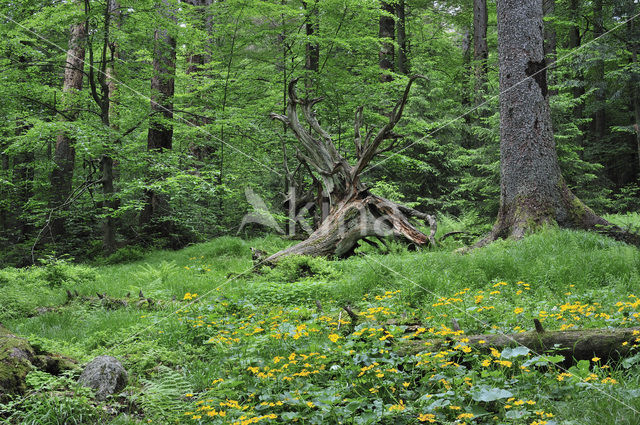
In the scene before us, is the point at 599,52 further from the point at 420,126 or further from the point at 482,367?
the point at 482,367

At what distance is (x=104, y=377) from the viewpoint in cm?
305

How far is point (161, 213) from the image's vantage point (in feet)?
42.6

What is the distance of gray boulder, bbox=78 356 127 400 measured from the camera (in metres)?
2.98

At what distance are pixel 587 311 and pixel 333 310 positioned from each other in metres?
2.28

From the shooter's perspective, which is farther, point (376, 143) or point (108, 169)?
point (108, 169)

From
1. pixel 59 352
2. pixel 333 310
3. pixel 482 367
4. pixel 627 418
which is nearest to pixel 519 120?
pixel 333 310

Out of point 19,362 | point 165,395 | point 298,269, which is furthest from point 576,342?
point 298,269

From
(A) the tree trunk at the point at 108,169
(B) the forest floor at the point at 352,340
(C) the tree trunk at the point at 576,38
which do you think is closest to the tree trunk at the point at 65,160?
(A) the tree trunk at the point at 108,169

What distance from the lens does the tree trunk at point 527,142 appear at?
6.97 meters

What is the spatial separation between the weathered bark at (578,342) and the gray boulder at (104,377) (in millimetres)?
2318

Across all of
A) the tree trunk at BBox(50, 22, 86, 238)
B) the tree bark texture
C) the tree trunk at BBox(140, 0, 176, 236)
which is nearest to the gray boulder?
the tree bark texture

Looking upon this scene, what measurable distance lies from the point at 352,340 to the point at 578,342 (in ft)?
5.28

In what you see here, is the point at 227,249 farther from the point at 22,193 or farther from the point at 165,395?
the point at 22,193

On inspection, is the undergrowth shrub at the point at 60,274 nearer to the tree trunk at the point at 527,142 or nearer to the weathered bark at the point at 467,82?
the tree trunk at the point at 527,142
